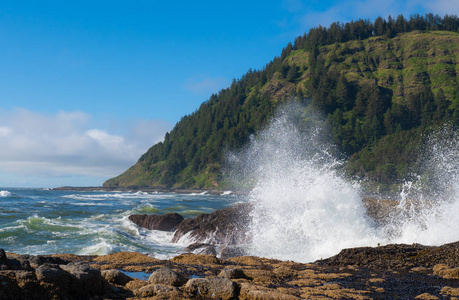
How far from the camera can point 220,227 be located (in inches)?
792

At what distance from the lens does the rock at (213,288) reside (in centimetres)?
720

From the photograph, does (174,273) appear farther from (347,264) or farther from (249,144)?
(249,144)

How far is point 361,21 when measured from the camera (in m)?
191

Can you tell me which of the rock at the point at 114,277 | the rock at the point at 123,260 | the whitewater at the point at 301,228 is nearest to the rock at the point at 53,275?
the rock at the point at 114,277

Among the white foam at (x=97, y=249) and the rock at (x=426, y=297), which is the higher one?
the rock at (x=426, y=297)

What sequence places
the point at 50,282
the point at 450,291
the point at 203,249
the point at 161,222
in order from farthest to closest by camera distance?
the point at 161,222, the point at 203,249, the point at 450,291, the point at 50,282

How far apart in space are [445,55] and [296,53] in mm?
68777

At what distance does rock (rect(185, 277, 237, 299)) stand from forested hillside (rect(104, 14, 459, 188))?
91650 millimetres

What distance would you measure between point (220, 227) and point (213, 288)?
507 inches

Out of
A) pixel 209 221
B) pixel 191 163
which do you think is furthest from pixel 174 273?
pixel 191 163

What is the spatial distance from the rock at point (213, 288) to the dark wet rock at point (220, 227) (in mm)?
11417

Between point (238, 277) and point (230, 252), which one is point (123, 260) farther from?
point (230, 252)

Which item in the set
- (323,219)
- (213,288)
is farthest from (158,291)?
(323,219)

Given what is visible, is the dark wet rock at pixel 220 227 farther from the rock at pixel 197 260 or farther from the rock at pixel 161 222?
the rock at pixel 197 260
